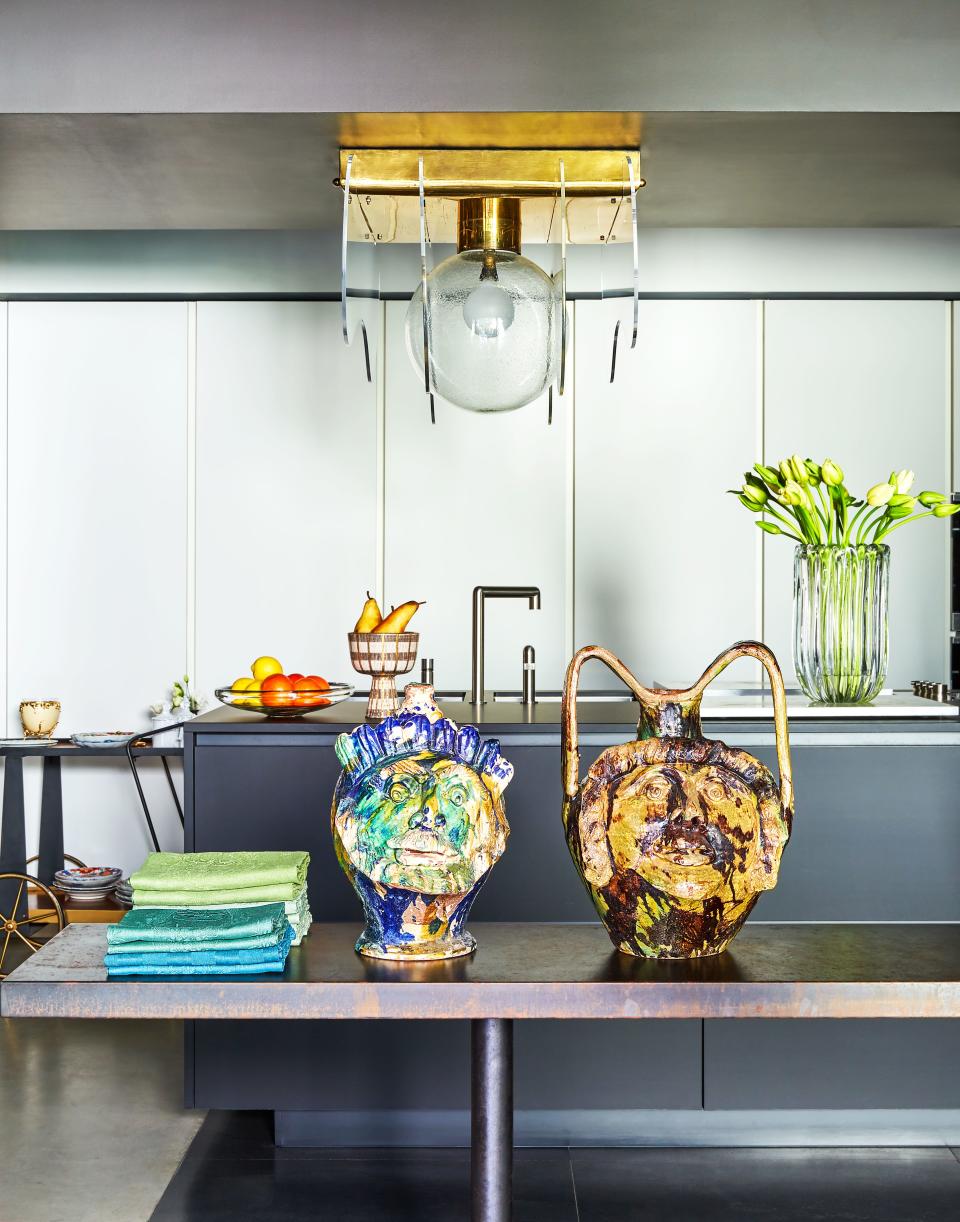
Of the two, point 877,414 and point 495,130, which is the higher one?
point 495,130

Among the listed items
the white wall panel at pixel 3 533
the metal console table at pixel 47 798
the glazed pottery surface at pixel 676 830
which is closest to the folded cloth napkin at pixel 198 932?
the glazed pottery surface at pixel 676 830

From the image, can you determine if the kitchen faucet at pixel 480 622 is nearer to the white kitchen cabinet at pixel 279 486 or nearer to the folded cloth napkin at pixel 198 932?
the folded cloth napkin at pixel 198 932

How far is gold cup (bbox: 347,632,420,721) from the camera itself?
8.66ft

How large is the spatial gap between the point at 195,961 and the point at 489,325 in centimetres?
174

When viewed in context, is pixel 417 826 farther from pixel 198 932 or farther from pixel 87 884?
pixel 87 884

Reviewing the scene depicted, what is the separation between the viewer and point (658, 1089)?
268cm

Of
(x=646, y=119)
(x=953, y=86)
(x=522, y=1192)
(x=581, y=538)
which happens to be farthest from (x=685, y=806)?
(x=581, y=538)

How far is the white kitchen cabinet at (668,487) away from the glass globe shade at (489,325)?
7.34ft

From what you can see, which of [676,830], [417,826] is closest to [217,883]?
[417,826]

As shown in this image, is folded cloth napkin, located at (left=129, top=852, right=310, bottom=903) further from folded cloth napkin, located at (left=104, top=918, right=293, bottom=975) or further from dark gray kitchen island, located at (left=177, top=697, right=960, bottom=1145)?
dark gray kitchen island, located at (left=177, top=697, right=960, bottom=1145)

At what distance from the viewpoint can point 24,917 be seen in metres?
4.50

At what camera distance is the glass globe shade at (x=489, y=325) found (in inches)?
108

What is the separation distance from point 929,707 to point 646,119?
54.0 inches

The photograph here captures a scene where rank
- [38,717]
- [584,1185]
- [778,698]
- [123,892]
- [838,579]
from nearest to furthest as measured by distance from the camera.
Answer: [778,698] < [584,1185] < [838,579] < [123,892] < [38,717]
